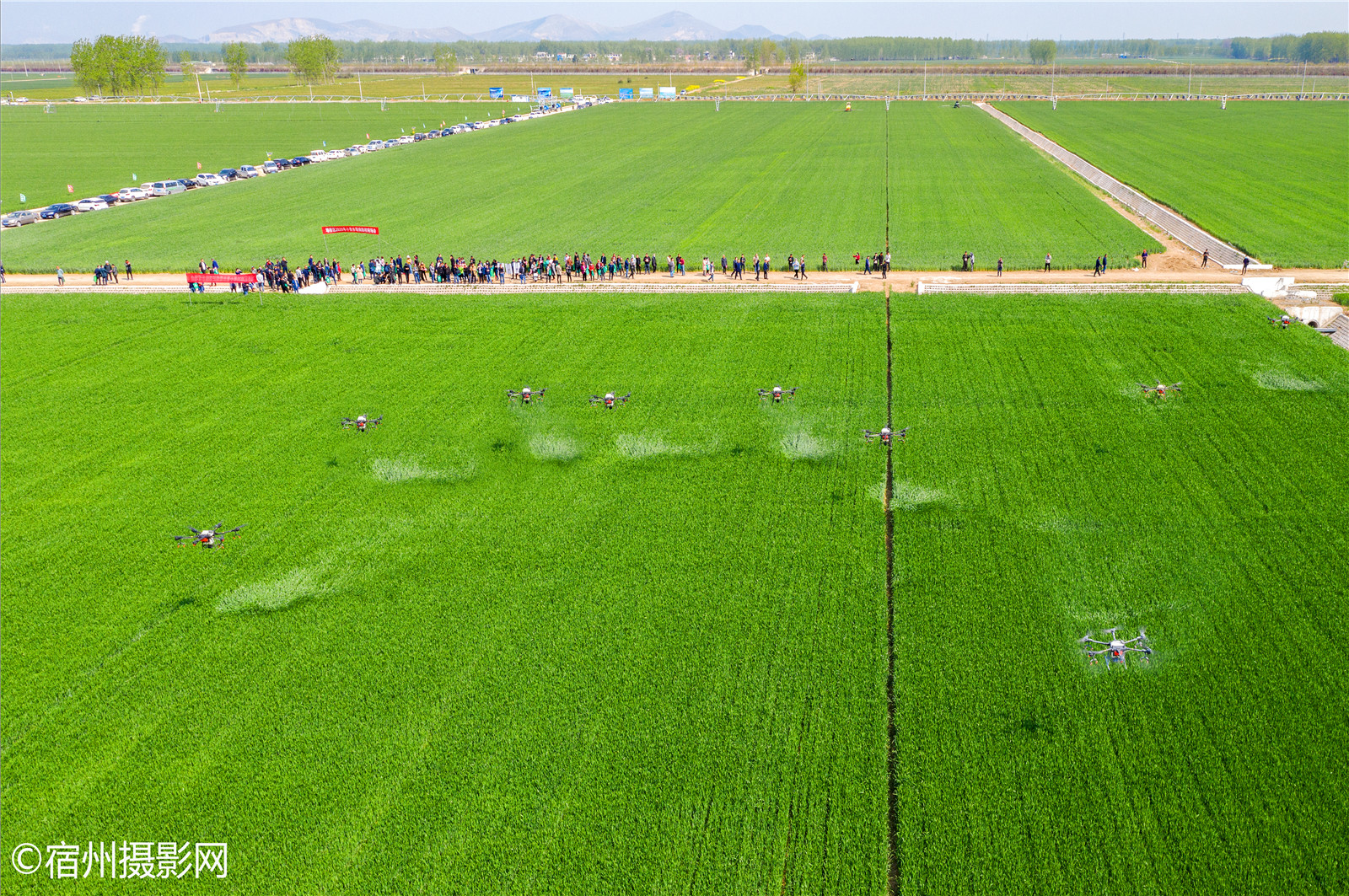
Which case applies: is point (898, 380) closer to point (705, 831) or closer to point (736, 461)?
point (736, 461)

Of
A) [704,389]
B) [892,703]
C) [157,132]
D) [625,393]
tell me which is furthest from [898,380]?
[157,132]

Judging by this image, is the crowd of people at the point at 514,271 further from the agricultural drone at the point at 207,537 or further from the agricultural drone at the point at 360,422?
the agricultural drone at the point at 207,537

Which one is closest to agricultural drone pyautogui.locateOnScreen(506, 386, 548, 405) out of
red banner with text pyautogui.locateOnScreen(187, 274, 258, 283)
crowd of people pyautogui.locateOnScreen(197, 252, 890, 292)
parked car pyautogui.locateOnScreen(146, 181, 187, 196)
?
crowd of people pyautogui.locateOnScreen(197, 252, 890, 292)

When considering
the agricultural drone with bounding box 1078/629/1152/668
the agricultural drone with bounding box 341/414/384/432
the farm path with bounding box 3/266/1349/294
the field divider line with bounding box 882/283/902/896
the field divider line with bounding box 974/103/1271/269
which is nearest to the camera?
the field divider line with bounding box 882/283/902/896

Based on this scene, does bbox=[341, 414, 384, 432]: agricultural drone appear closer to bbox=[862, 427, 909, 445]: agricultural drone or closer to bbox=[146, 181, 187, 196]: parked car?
bbox=[862, 427, 909, 445]: agricultural drone

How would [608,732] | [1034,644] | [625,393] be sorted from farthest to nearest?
[625,393] < [1034,644] < [608,732]

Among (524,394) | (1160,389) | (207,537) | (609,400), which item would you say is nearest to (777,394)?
(609,400)
